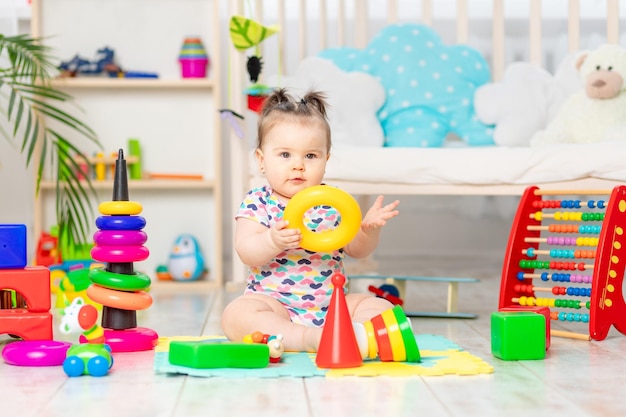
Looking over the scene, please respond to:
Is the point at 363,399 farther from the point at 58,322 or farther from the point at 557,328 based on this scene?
the point at 58,322

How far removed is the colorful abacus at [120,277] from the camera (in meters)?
1.45

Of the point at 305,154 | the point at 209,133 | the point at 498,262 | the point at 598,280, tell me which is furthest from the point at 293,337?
the point at 498,262

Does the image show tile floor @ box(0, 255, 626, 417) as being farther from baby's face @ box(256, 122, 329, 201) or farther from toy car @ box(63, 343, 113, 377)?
baby's face @ box(256, 122, 329, 201)

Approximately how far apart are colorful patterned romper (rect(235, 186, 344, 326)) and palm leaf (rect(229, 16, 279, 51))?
0.89 meters

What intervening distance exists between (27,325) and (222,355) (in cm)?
41

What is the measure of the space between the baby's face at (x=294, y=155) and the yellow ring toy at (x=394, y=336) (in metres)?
0.30

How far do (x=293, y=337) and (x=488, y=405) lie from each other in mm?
408

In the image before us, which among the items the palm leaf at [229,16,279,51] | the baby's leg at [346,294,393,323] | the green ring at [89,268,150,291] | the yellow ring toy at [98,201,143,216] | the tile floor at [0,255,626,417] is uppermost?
the palm leaf at [229,16,279,51]

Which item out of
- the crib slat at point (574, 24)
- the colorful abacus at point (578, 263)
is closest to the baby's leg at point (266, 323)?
the colorful abacus at point (578, 263)

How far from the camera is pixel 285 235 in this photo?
53.0 inches

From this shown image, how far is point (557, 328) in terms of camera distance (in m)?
1.75

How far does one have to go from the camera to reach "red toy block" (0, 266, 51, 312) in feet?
4.86

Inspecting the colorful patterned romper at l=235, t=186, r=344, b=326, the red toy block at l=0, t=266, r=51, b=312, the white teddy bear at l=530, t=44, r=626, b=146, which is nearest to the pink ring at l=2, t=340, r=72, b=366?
the red toy block at l=0, t=266, r=51, b=312

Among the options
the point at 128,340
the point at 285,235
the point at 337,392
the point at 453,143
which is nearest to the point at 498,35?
the point at 453,143
